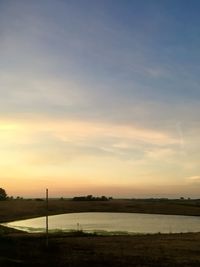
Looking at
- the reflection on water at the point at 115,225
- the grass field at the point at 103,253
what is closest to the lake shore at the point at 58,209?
the reflection on water at the point at 115,225

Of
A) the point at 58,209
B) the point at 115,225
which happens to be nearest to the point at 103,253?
the point at 115,225

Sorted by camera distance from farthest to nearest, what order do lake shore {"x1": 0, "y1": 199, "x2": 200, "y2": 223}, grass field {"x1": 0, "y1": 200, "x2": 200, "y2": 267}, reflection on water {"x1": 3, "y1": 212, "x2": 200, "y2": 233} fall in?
lake shore {"x1": 0, "y1": 199, "x2": 200, "y2": 223}, reflection on water {"x1": 3, "y1": 212, "x2": 200, "y2": 233}, grass field {"x1": 0, "y1": 200, "x2": 200, "y2": 267}

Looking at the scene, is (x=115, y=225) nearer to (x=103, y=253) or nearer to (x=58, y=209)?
(x=103, y=253)

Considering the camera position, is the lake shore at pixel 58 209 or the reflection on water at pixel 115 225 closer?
the reflection on water at pixel 115 225

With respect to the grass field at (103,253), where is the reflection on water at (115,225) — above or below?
above

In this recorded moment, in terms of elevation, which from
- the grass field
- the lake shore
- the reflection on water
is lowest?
the grass field

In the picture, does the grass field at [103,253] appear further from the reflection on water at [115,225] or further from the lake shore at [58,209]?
the lake shore at [58,209]

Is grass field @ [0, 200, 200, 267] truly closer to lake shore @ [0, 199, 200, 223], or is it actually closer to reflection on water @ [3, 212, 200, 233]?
reflection on water @ [3, 212, 200, 233]

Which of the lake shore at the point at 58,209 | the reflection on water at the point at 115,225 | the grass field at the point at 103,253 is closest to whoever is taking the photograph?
the grass field at the point at 103,253

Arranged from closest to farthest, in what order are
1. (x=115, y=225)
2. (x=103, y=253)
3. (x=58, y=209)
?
(x=103, y=253) < (x=115, y=225) < (x=58, y=209)

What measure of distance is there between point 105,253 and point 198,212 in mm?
111945

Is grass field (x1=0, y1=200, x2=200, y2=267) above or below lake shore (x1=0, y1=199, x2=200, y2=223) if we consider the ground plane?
below

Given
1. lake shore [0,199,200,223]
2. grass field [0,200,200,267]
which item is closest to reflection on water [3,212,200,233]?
lake shore [0,199,200,223]

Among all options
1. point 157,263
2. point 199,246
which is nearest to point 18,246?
point 157,263
